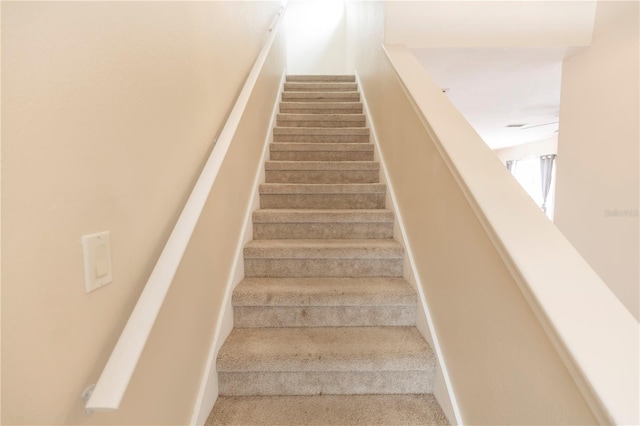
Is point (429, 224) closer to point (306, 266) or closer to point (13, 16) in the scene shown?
point (306, 266)

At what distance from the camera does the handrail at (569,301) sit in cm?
52

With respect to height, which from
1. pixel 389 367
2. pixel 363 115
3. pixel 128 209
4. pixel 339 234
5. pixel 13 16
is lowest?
pixel 389 367

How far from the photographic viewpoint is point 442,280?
120 cm

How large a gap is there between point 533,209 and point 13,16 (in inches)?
45.6

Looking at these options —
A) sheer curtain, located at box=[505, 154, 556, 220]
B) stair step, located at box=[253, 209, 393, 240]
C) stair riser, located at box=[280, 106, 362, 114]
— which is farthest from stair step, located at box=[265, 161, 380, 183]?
sheer curtain, located at box=[505, 154, 556, 220]

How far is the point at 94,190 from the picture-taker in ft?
1.96

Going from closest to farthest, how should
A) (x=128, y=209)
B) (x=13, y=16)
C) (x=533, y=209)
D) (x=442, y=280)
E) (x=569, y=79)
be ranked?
(x=13, y=16), (x=128, y=209), (x=533, y=209), (x=442, y=280), (x=569, y=79)

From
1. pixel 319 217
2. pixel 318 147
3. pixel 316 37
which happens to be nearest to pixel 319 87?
pixel 318 147

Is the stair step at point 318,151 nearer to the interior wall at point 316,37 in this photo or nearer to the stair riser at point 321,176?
the stair riser at point 321,176

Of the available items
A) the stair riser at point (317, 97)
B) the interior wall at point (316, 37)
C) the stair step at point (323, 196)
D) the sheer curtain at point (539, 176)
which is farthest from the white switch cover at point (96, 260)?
the sheer curtain at point (539, 176)

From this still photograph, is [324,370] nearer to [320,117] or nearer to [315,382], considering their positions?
[315,382]

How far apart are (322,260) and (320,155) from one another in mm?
1107

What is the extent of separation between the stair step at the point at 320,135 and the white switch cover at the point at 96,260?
2161 mm

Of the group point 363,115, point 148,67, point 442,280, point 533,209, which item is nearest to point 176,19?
point 148,67
